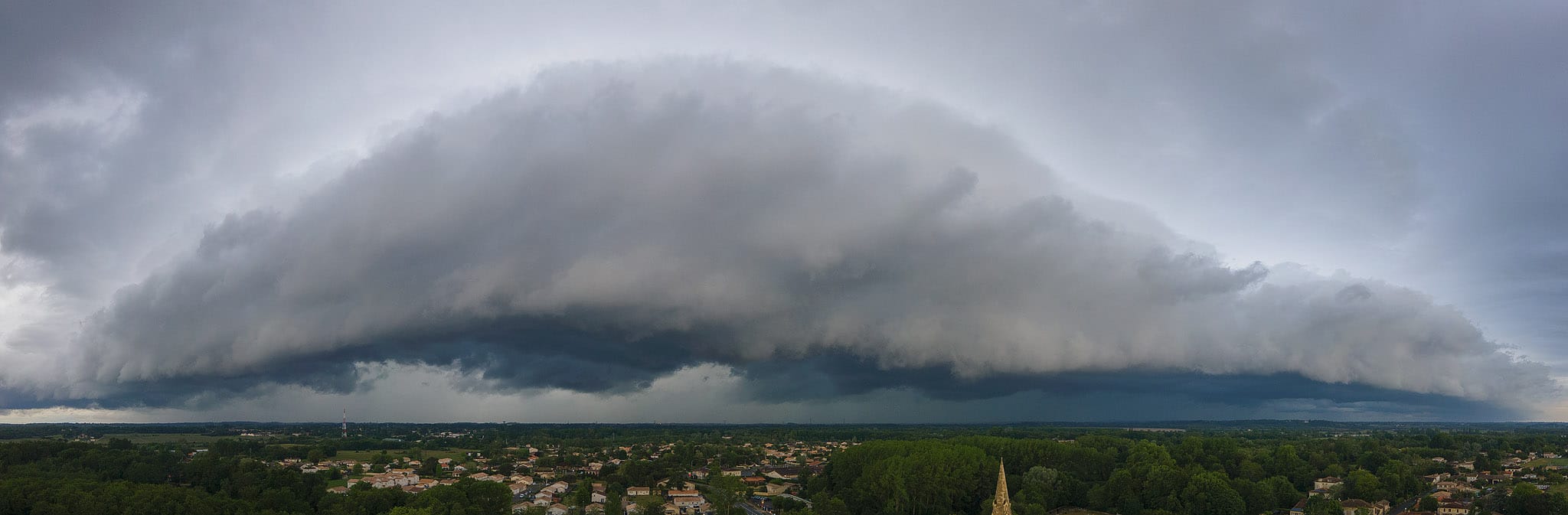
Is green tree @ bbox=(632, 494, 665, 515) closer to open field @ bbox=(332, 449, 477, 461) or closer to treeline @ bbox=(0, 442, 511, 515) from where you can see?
treeline @ bbox=(0, 442, 511, 515)

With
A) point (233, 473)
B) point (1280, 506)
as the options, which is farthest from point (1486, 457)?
point (233, 473)

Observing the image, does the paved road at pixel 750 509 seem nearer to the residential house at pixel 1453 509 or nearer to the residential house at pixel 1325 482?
the residential house at pixel 1325 482

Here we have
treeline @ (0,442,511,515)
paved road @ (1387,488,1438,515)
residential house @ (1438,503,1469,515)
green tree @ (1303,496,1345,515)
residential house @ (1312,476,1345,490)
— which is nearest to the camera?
treeline @ (0,442,511,515)

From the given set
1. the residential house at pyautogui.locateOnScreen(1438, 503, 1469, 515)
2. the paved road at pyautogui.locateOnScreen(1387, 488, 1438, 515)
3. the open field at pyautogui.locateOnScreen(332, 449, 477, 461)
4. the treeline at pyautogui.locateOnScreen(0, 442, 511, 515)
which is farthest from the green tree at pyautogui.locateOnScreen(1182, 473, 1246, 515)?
the open field at pyautogui.locateOnScreen(332, 449, 477, 461)

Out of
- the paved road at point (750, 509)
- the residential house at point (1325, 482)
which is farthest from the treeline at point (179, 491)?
the residential house at point (1325, 482)

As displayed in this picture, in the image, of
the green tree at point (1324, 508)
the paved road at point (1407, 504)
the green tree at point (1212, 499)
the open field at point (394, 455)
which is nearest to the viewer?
the green tree at point (1324, 508)

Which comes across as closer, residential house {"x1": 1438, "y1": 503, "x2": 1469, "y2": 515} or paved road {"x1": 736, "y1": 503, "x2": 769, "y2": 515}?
residential house {"x1": 1438, "y1": 503, "x2": 1469, "y2": 515}

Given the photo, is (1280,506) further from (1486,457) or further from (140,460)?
(140,460)
